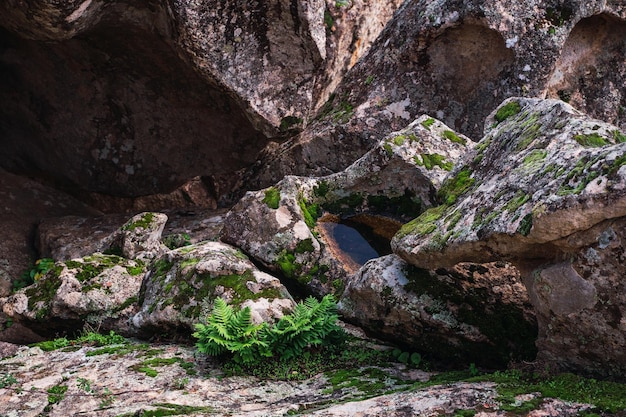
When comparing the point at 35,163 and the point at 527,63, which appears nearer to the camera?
the point at 527,63

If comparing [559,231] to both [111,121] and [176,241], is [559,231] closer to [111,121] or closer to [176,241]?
[176,241]

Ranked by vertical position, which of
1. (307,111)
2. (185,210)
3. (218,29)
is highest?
(218,29)

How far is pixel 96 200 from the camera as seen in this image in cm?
1468

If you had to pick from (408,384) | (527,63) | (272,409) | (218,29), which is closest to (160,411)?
(272,409)

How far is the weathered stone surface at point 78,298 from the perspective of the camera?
28.9ft

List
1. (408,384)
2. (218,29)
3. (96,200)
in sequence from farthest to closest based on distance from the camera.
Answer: (96,200)
(218,29)
(408,384)

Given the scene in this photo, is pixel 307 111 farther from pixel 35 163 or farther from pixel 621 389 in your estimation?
pixel 621 389

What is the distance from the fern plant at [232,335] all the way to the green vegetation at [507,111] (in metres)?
3.68

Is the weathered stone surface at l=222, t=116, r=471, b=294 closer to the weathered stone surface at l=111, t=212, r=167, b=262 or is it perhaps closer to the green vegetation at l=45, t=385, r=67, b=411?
the weathered stone surface at l=111, t=212, r=167, b=262

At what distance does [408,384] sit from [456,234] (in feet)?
5.01

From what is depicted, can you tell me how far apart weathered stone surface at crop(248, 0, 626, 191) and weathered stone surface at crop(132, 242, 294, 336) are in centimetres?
499

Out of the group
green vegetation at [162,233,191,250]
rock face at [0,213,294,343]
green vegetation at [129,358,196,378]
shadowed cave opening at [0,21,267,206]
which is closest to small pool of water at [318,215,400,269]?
rock face at [0,213,294,343]

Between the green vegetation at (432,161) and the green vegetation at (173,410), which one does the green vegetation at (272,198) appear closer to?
the green vegetation at (432,161)

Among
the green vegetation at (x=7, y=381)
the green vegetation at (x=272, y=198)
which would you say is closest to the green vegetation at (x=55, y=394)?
the green vegetation at (x=7, y=381)
